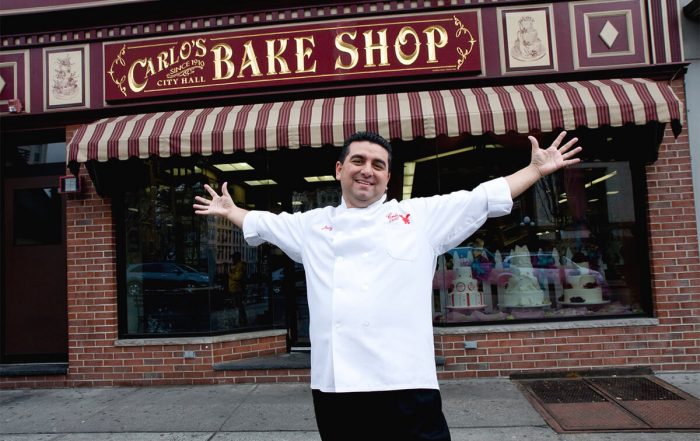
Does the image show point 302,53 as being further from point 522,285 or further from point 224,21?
point 522,285

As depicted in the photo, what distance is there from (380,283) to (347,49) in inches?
179

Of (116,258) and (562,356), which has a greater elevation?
(116,258)

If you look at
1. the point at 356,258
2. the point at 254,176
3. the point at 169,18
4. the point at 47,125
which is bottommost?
the point at 356,258

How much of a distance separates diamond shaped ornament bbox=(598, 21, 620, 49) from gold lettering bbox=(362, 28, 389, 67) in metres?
2.46

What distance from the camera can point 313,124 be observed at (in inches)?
204

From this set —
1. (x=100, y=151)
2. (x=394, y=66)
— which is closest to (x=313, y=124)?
(x=394, y=66)

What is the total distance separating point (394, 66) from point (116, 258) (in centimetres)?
414

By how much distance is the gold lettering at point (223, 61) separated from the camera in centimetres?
604

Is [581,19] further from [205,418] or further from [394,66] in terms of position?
[205,418]

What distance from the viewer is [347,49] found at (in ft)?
19.4

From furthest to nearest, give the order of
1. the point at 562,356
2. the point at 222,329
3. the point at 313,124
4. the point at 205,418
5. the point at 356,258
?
the point at 222,329
the point at 562,356
the point at 313,124
the point at 205,418
the point at 356,258

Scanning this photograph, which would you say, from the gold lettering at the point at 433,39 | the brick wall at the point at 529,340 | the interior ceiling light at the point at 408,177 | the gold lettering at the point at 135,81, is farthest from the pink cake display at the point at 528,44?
the gold lettering at the point at 135,81

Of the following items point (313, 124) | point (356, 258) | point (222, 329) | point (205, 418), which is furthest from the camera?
point (222, 329)

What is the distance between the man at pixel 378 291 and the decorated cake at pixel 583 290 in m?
4.47
